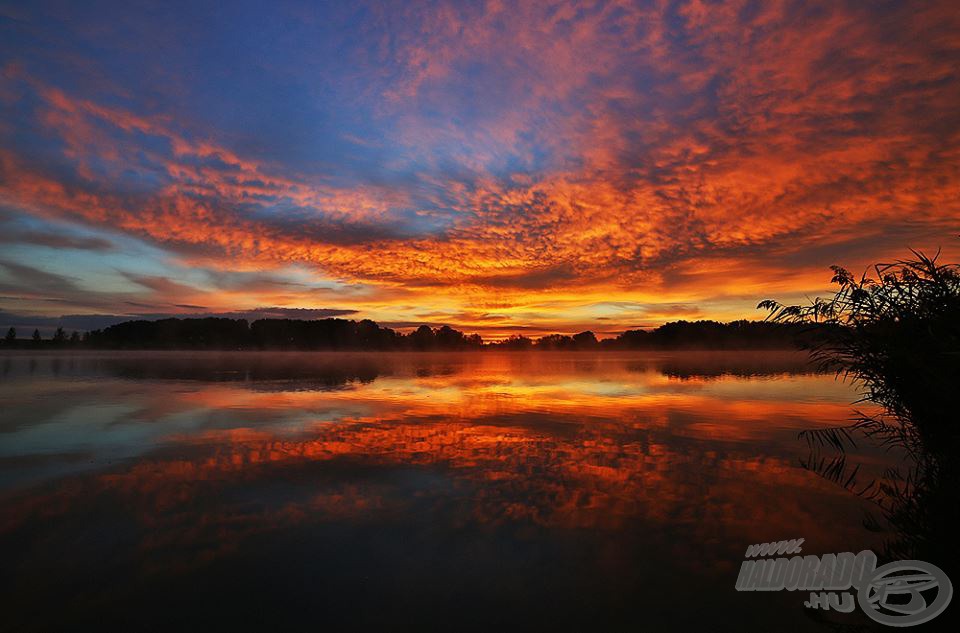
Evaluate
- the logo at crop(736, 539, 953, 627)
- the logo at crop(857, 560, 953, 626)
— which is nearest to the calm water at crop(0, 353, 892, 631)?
the logo at crop(736, 539, 953, 627)

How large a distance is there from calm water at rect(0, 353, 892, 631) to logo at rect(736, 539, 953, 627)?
0.27m

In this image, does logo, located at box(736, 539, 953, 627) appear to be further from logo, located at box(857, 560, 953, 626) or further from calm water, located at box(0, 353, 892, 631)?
calm water, located at box(0, 353, 892, 631)

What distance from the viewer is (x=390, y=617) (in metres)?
6.00

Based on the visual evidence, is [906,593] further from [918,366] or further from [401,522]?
[401,522]

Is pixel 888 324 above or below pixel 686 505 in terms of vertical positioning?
above

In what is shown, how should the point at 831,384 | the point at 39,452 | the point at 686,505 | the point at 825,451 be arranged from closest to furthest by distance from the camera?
the point at 686,505 → the point at 39,452 → the point at 825,451 → the point at 831,384

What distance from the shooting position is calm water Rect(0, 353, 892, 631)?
20.2 ft

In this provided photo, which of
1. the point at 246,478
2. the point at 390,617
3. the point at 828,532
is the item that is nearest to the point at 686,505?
the point at 828,532

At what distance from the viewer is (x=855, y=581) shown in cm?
684

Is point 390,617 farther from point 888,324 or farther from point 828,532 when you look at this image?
point 888,324

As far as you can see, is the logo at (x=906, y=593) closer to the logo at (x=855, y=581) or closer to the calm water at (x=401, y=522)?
the logo at (x=855, y=581)

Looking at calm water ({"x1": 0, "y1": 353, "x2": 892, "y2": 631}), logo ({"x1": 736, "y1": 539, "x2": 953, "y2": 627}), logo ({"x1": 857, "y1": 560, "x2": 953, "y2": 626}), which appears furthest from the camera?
calm water ({"x1": 0, "y1": 353, "x2": 892, "y2": 631})

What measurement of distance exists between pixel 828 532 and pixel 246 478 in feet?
38.8

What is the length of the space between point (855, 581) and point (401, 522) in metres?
6.98
